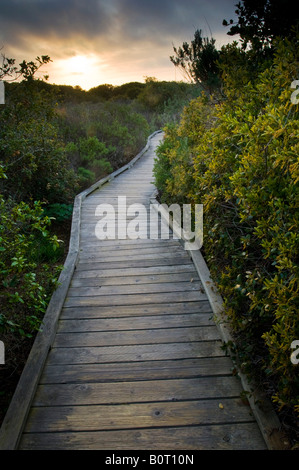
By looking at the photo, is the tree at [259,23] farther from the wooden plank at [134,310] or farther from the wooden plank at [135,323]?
the wooden plank at [135,323]

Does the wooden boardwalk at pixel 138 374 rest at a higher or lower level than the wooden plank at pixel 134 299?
lower

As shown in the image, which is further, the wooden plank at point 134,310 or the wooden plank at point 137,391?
the wooden plank at point 134,310

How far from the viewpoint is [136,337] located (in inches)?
113

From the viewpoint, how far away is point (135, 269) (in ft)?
14.0

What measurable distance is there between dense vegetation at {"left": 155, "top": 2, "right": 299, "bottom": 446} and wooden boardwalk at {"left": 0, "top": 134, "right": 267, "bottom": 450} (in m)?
0.34

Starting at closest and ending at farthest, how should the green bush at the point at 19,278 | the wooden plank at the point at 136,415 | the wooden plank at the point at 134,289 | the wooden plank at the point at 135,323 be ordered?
1. the wooden plank at the point at 136,415
2. the green bush at the point at 19,278
3. the wooden plank at the point at 135,323
4. the wooden plank at the point at 134,289

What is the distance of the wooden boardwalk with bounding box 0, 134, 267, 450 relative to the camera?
1.93m

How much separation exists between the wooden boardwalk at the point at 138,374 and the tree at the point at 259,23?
9.90 ft

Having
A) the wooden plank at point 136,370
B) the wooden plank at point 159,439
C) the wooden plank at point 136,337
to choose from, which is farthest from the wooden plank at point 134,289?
the wooden plank at point 159,439

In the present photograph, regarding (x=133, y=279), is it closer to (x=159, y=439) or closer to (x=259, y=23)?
(x=159, y=439)

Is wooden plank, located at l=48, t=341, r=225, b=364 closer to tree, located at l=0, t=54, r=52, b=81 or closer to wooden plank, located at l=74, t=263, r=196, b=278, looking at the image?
wooden plank, located at l=74, t=263, r=196, b=278

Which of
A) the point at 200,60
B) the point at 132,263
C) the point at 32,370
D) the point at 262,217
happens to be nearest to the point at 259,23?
the point at 262,217

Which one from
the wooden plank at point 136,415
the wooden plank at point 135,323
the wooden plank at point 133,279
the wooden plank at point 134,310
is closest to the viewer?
the wooden plank at point 136,415

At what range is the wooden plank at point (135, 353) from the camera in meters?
2.61
